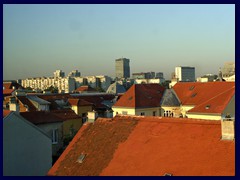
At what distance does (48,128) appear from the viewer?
28109 millimetres

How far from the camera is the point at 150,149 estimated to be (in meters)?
15.1

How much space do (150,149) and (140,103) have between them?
2640 centimetres

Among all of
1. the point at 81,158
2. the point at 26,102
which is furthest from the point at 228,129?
the point at 26,102

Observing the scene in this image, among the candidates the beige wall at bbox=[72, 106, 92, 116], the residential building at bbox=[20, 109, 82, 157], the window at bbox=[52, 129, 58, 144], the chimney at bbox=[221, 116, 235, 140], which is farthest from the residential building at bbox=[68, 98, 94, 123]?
the chimney at bbox=[221, 116, 235, 140]

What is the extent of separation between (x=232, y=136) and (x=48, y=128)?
17.8 meters

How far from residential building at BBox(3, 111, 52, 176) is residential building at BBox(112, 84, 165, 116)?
20.4 meters

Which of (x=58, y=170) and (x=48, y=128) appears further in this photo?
(x=48, y=128)

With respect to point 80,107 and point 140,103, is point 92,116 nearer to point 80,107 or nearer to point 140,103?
point 140,103

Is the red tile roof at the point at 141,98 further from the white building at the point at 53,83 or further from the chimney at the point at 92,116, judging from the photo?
the white building at the point at 53,83

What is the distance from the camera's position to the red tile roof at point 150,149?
1334cm

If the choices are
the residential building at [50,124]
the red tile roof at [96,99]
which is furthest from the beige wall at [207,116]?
the red tile roof at [96,99]

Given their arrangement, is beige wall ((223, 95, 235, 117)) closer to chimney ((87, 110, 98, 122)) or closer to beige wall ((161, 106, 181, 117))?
beige wall ((161, 106, 181, 117))
